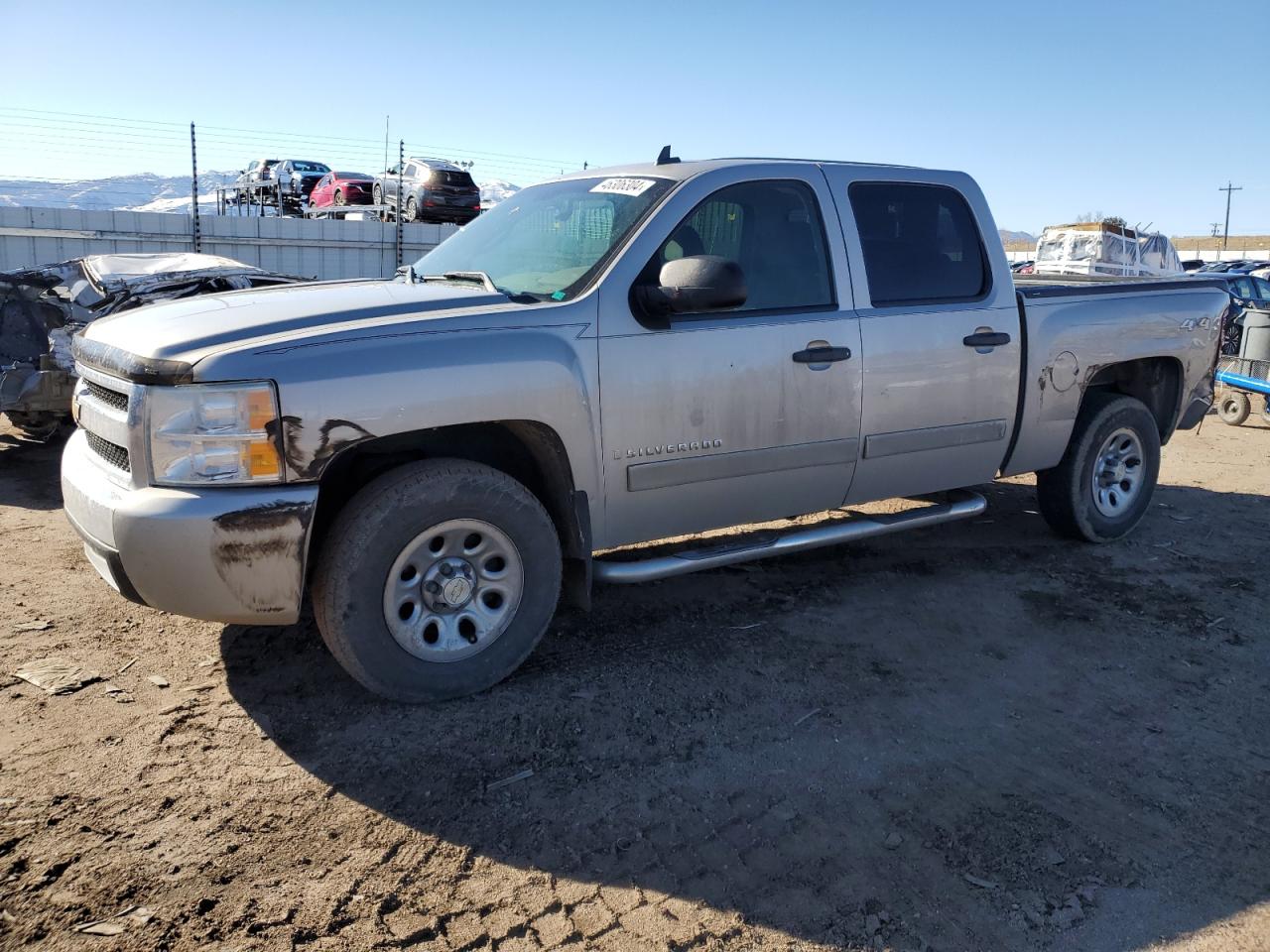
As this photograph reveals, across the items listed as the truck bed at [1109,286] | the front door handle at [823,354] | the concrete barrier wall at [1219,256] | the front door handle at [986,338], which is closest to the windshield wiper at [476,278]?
the front door handle at [823,354]

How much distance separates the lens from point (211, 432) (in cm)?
308

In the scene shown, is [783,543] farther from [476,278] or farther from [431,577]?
[476,278]

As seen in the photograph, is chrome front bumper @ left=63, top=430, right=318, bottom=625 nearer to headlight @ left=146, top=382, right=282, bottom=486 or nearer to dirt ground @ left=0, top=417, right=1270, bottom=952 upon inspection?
headlight @ left=146, top=382, right=282, bottom=486

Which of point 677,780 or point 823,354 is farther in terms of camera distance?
point 823,354

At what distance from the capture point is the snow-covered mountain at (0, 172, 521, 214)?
20.0 m

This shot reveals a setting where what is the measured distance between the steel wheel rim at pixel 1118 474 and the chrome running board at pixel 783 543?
1026mm

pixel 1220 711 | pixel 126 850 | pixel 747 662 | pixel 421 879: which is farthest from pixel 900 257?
pixel 126 850

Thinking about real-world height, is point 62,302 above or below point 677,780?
above

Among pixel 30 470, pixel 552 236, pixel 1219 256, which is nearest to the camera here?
pixel 552 236

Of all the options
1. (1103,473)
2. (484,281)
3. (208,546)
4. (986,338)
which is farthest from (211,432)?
(1103,473)

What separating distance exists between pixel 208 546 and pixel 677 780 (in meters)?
1.72

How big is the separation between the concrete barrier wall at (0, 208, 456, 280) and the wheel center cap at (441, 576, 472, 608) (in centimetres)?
1070

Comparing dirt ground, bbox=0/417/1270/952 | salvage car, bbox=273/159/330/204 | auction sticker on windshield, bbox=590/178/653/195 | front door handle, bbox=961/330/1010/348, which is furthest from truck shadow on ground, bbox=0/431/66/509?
salvage car, bbox=273/159/330/204

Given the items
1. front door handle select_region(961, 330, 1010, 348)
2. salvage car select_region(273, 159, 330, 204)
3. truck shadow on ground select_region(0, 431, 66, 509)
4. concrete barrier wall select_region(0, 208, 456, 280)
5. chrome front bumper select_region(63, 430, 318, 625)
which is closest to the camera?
chrome front bumper select_region(63, 430, 318, 625)
